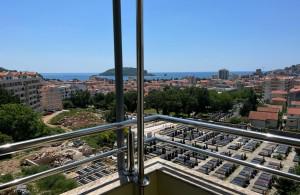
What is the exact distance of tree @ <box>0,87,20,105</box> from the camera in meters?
3.65

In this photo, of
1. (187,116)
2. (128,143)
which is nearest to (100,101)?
(187,116)

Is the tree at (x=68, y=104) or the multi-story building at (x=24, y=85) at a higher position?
the multi-story building at (x=24, y=85)

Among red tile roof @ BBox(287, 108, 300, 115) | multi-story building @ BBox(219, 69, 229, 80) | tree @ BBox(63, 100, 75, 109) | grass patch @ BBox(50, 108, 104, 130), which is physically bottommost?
grass patch @ BBox(50, 108, 104, 130)

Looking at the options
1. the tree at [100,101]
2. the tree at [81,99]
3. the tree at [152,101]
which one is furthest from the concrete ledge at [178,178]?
the tree at [81,99]

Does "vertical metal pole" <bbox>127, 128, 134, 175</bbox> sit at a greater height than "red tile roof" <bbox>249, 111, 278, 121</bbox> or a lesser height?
greater

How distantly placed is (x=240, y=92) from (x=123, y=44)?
3.97 meters

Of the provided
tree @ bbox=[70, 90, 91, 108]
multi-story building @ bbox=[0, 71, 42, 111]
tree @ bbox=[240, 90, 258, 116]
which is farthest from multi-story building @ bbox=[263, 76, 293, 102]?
multi-story building @ bbox=[0, 71, 42, 111]

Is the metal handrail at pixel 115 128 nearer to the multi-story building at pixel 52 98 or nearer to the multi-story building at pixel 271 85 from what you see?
the multi-story building at pixel 271 85

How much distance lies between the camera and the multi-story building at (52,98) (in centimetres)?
621

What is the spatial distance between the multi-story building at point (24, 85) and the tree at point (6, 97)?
122 mm

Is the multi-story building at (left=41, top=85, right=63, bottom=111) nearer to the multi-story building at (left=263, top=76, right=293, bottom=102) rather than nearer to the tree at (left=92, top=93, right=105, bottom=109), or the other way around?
the tree at (left=92, top=93, right=105, bottom=109)

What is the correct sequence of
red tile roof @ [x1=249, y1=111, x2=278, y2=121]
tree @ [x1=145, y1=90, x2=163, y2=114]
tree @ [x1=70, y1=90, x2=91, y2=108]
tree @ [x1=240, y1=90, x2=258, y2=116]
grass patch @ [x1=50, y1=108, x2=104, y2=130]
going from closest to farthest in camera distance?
tree @ [x1=145, y1=90, x2=163, y2=114]
red tile roof @ [x1=249, y1=111, x2=278, y2=121]
tree @ [x1=240, y1=90, x2=258, y2=116]
grass patch @ [x1=50, y1=108, x2=104, y2=130]
tree @ [x1=70, y1=90, x2=91, y2=108]

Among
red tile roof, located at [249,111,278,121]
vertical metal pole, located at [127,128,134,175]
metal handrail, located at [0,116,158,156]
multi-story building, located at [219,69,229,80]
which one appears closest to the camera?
metal handrail, located at [0,116,158,156]

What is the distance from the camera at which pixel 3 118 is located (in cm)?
302
